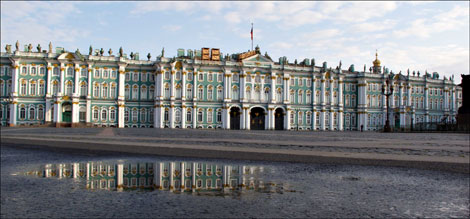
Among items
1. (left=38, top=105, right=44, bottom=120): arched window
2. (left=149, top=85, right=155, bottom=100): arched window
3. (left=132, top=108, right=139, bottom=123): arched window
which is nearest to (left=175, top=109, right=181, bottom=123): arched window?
(left=149, top=85, right=155, bottom=100): arched window

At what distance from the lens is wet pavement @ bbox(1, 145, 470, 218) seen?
533 centimetres

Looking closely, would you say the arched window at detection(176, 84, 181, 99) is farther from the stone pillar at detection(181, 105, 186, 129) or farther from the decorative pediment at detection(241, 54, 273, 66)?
the decorative pediment at detection(241, 54, 273, 66)

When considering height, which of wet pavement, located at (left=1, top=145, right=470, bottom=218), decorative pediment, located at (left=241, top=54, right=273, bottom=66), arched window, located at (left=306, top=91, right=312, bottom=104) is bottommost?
wet pavement, located at (left=1, top=145, right=470, bottom=218)

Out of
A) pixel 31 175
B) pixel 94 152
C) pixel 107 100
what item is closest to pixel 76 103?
pixel 107 100

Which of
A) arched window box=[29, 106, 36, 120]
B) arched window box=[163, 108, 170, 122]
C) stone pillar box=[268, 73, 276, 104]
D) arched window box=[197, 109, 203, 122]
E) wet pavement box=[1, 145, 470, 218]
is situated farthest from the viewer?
stone pillar box=[268, 73, 276, 104]

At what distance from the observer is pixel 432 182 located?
802 cm

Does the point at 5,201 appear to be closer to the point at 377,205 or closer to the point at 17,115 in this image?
the point at 377,205

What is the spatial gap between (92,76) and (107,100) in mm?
4015

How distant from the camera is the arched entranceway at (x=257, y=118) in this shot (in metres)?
64.3

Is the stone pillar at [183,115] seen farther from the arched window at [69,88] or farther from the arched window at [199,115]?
the arched window at [69,88]

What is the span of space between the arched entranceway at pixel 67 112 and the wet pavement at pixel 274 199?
52.7m

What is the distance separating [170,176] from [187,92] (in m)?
53.8

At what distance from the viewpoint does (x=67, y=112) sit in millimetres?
58469

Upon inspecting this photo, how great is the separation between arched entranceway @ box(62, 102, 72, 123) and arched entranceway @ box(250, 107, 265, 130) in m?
26.6
